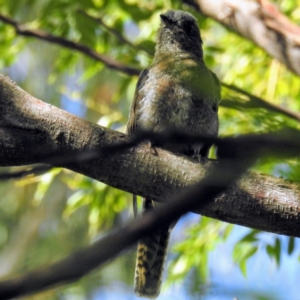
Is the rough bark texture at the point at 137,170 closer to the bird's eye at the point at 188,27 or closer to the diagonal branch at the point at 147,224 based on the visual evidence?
the diagonal branch at the point at 147,224

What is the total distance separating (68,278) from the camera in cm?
80

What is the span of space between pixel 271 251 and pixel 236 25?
5.57ft

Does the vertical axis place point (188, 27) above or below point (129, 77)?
above

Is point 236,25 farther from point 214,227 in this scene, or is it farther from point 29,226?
point 29,226

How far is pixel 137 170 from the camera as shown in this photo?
7.61 feet

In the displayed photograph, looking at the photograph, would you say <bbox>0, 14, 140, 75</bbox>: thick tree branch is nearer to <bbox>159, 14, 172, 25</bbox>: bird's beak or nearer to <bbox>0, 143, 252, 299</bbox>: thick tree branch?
<bbox>159, 14, 172, 25</bbox>: bird's beak

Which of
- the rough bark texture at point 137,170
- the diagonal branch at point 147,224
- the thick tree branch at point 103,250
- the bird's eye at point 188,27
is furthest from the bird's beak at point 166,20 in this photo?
the thick tree branch at point 103,250

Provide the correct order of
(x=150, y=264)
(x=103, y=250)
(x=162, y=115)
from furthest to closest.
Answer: (x=150, y=264) → (x=162, y=115) → (x=103, y=250)

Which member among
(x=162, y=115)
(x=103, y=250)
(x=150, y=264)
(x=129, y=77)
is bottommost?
(x=150, y=264)

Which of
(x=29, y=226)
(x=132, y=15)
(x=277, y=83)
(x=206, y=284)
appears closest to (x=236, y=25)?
(x=132, y=15)

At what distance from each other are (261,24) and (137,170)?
2229 mm

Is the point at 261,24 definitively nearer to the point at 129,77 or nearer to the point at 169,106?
the point at 169,106

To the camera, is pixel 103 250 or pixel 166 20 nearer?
pixel 103 250

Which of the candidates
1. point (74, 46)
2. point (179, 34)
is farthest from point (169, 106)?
point (179, 34)
